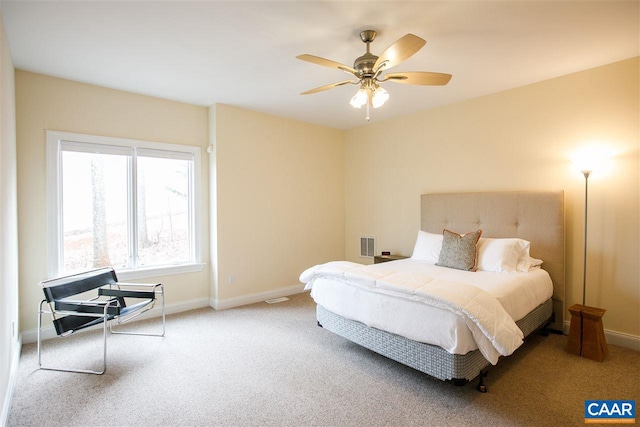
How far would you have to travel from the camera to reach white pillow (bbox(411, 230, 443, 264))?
12.2 feet

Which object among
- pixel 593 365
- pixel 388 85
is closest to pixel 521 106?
pixel 388 85

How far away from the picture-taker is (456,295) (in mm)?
2164

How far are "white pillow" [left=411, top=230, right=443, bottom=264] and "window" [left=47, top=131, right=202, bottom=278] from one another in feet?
9.17

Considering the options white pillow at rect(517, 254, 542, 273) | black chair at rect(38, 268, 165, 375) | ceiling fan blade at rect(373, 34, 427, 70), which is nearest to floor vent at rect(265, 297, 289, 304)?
black chair at rect(38, 268, 165, 375)

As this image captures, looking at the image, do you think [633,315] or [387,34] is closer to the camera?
[387,34]

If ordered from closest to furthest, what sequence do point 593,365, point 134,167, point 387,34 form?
Answer: point 387,34, point 593,365, point 134,167

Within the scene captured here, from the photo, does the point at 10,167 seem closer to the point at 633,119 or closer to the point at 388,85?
the point at 388,85

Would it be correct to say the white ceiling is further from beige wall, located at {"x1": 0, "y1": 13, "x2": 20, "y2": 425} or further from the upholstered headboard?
the upholstered headboard

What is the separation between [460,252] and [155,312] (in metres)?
3.54

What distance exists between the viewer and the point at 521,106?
3525mm

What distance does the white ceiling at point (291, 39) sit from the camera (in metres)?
2.13

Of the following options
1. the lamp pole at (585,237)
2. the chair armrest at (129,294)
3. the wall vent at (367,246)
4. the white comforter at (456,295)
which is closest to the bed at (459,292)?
the white comforter at (456,295)

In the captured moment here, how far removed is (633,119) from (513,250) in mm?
1524

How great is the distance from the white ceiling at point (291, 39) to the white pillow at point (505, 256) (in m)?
1.68
